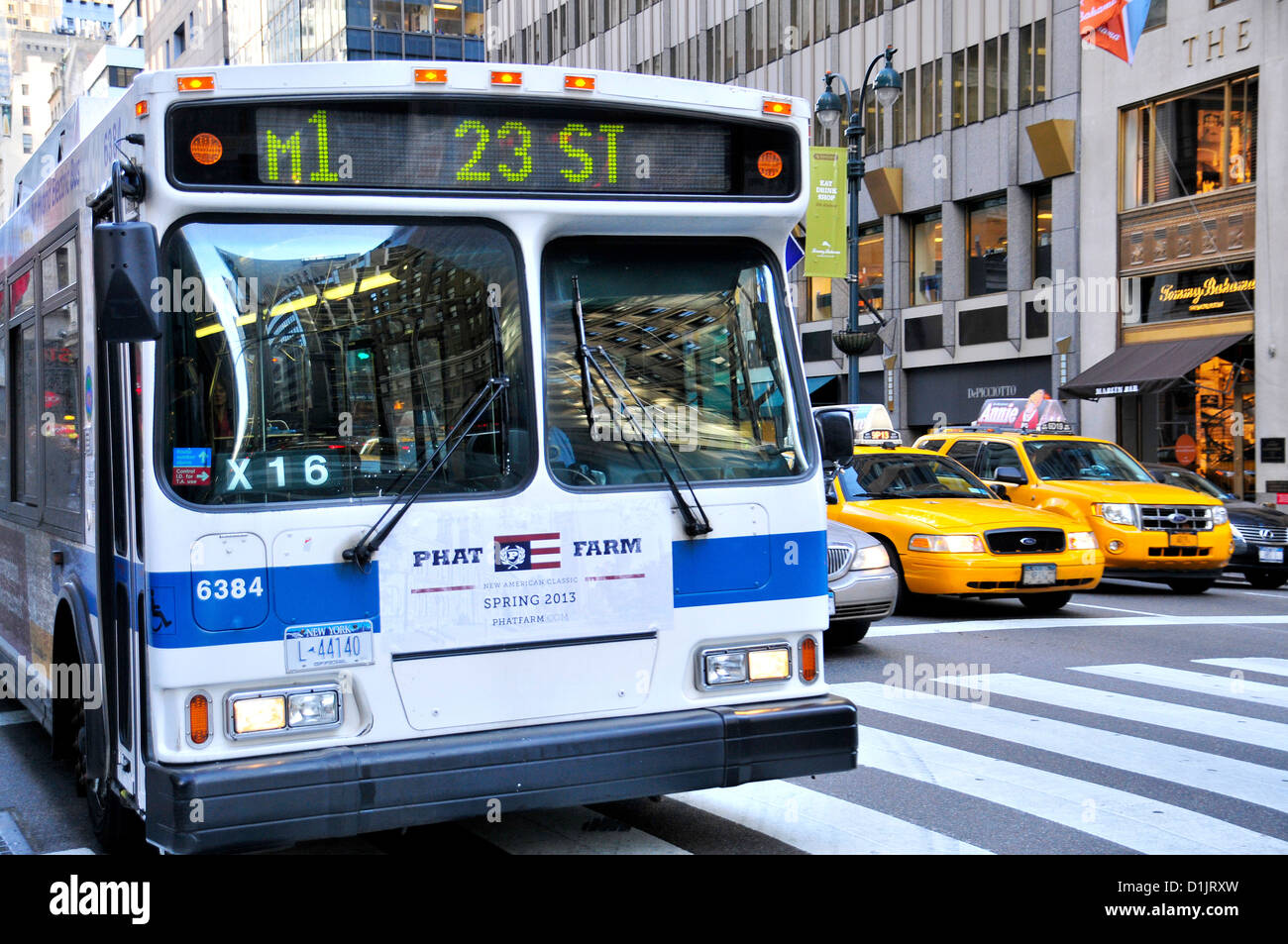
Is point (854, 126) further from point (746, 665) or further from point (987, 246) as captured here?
point (746, 665)

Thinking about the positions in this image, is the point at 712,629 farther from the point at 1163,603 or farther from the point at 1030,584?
the point at 1163,603

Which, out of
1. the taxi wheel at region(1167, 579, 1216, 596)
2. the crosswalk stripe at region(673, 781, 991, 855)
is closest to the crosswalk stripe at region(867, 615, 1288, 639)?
the taxi wheel at region(1167, 579, 1216, 596)

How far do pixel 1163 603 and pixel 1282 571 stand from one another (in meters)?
3.46

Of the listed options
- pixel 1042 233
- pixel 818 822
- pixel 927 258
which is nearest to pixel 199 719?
pixel 818 822

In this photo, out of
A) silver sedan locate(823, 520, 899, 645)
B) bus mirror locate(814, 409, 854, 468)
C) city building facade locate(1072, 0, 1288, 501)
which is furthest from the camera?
city building facade locate(1072, 0, 1288, 501)

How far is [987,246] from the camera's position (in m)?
35.7

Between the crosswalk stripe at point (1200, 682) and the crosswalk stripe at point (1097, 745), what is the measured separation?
165cm

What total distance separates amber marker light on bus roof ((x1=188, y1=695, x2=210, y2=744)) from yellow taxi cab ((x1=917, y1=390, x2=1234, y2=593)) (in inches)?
480

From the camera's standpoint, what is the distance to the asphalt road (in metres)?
5.76

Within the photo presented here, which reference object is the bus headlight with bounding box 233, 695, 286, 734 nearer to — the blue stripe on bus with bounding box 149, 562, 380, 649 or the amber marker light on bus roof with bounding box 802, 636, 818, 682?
the blue stripe on bus with bounding box 149, 562, 380, 649

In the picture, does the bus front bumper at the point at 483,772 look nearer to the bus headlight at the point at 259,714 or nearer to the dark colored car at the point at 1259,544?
the bus headlight at the point at 259,714

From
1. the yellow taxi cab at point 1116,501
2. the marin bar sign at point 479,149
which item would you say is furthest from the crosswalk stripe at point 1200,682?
the marin bar sign at point 479,149

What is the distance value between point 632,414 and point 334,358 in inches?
44.4
